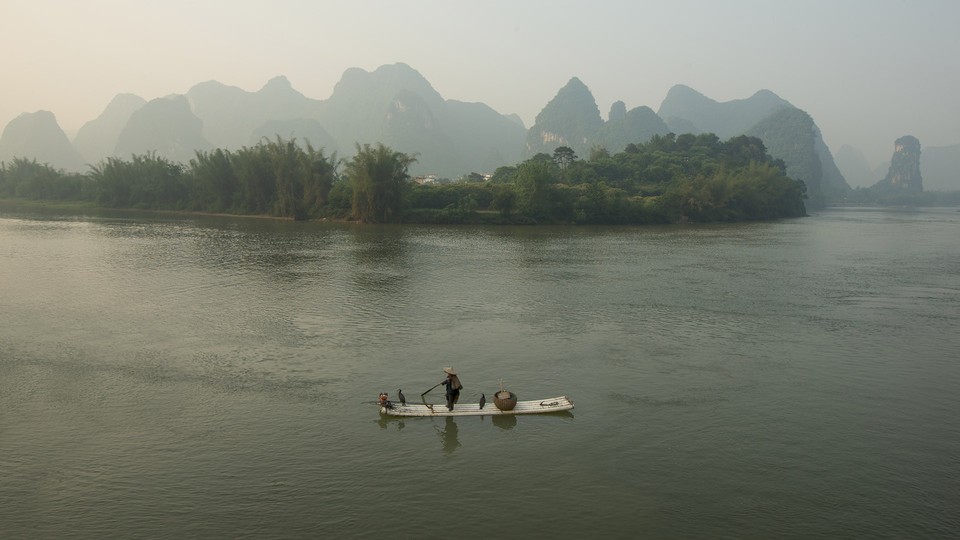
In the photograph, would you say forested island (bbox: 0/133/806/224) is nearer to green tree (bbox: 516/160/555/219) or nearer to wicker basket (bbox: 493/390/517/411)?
green tree (bbox: 516/160/555/219)

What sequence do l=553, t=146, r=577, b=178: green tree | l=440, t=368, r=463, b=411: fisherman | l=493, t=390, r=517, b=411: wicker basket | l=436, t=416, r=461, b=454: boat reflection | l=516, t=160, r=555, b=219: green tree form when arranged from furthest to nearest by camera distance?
l=553, t=146, r=577, b=178: green tree, l=516, t=160, r=555, b=219: green tree, l=440, t=368, r=463, b=411: fisherman, l=493, t=390, r=517, b=411: wicker basket, l=436, t=416, r=461, b=454: boat reflection

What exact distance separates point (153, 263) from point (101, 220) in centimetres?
4170

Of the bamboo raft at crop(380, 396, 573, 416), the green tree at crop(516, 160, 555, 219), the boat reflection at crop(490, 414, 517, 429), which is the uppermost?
the green tree at crop(516, 160, 555, 219)

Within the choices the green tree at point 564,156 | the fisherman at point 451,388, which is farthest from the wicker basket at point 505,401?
the green tree at point 564,156

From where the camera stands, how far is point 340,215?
247ft

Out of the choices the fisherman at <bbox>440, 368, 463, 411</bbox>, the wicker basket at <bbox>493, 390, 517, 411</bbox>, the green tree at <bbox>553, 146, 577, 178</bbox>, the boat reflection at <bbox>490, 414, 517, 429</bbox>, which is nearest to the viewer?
the boat reflection at <bbox>490, 414, 517, 429</bbox>

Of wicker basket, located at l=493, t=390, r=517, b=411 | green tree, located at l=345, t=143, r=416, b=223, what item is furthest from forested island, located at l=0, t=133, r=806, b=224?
wicker basket, located at l=493, t=390, r=517, b=411

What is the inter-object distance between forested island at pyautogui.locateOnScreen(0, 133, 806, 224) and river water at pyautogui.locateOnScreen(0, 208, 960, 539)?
38.5 meters

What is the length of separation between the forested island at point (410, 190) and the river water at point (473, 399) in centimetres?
3845

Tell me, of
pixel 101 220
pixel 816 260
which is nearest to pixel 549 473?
pixel 816 260

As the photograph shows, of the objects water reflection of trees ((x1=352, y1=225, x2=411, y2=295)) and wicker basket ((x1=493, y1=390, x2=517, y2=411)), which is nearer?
wicker basket ((x1=493, y1=390, x2=517, y2=411))

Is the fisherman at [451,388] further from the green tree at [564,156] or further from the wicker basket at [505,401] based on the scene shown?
the green tree at [564,156]

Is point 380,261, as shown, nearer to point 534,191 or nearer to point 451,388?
point 451,388

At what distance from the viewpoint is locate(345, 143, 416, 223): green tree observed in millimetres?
69438
